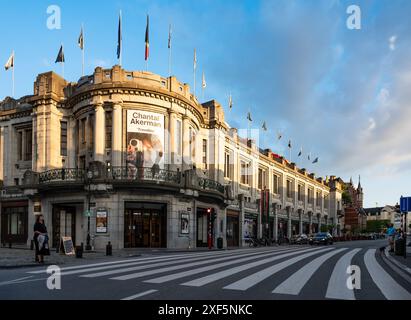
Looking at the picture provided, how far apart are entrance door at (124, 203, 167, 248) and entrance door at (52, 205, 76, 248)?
5.66 metres

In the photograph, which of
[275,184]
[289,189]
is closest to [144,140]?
[275,184]

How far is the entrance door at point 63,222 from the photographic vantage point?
103 ft

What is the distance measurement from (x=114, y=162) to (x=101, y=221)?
14.0 ft

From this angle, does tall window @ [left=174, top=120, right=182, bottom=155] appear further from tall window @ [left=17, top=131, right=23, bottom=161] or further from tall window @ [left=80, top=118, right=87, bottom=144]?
tall window @ [left=17, top=131, right=23, bottom=161]

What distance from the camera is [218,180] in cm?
3844

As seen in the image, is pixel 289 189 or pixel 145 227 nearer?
pixel 145 227

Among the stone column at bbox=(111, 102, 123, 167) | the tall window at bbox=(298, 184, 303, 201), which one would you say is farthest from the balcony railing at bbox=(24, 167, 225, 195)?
the tall window at bbox=(298, 184, 303, 201)

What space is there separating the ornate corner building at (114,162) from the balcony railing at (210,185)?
0.11m

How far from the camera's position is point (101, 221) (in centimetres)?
2842

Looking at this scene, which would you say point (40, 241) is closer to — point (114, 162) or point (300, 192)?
point (114, 162)

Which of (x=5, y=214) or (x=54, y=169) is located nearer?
(x=54, y=169)

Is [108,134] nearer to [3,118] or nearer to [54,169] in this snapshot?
[54,169]

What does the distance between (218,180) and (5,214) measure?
19.3m
